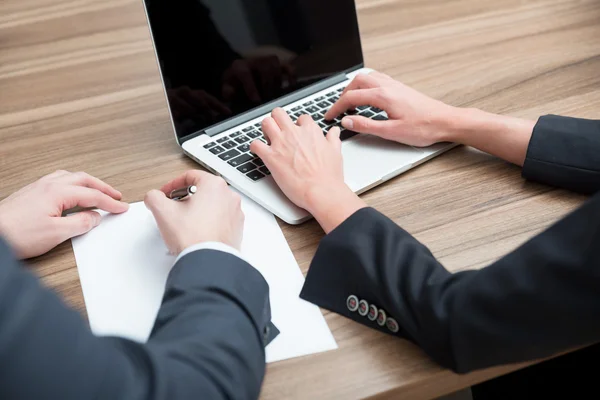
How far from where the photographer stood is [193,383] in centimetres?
64

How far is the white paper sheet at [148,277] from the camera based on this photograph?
2.54ft

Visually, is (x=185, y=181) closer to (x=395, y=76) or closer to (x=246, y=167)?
(x=246, y=167)

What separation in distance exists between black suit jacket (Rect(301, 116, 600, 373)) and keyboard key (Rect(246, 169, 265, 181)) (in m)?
0.20

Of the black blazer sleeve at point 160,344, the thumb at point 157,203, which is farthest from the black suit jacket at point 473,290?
the thumb at point 157,203

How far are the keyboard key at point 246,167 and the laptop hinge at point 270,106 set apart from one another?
3.7 inches

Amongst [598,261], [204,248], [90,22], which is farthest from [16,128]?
[598,261]

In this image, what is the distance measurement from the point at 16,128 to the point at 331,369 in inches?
28.8

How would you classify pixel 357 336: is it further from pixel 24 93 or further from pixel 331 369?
pixel 24 93

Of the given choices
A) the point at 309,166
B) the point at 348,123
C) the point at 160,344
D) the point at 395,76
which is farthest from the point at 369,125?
the point at 160,344

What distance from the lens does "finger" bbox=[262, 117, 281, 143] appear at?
3.31 feet

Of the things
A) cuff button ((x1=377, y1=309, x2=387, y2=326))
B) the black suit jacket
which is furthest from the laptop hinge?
cuff button ((x1=377, y1=309, x2=387, y2=326))

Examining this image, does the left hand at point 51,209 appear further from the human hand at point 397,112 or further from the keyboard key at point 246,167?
the human hand at point 397,112

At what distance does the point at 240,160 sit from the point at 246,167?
0.02 m

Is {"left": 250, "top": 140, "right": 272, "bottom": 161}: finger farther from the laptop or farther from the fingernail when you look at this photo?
the fingernail
